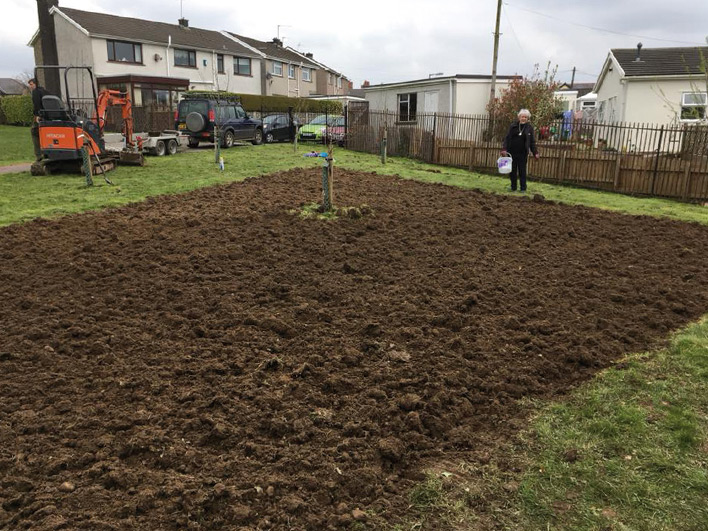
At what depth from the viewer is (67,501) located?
Answer: 111 inches

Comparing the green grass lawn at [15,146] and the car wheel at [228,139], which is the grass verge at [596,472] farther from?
the car wheel at [228,139]

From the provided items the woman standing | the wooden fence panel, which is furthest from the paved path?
the woman standing

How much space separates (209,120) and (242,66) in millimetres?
25582

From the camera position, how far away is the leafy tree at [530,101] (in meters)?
24.0

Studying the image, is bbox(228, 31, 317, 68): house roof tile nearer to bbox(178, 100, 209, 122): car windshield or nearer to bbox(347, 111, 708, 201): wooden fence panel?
bbox(178, 100, 209, 122): car windshield

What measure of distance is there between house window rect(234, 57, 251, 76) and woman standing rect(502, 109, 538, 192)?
119 ft

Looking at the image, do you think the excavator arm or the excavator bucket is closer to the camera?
the excavator arm

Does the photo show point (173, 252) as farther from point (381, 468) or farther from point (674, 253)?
point (674, 253)

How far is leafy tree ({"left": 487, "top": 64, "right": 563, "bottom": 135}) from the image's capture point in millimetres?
24047

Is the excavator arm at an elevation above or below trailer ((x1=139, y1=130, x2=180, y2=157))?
above

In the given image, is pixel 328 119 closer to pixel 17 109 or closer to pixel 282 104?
pixel 282 104

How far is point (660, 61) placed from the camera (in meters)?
26.0

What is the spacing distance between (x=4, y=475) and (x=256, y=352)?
1869 mm

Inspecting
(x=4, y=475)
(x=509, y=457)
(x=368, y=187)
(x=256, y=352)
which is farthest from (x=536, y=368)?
(x=368, y=187)
